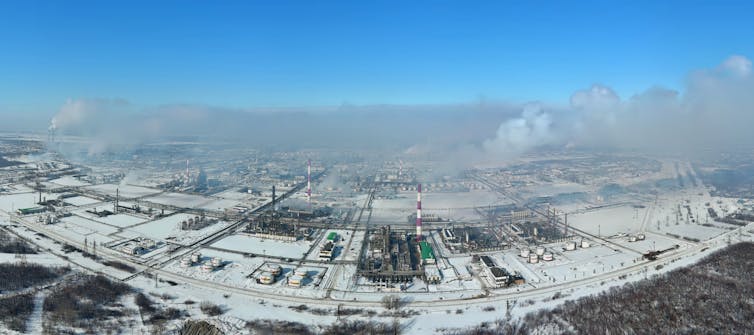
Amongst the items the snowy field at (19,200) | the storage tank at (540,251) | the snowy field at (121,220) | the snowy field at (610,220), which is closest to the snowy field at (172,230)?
the snowy field at (121,220)

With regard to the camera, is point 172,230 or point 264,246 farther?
point 172,230

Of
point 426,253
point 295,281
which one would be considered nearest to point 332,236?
point 426,253

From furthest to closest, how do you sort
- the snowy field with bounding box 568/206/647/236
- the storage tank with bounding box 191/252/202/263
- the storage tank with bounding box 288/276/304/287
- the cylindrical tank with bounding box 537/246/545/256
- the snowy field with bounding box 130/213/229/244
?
the snowy field with bounding box 568/206/647/236 < the snowy field with bounding box 130/213/229/244 < the cylindrical tank with bounding box 537/246/545/256 < the storage tank with bounding box 191/252/202/263 < the storage tank with bounding box 288/276/304/287

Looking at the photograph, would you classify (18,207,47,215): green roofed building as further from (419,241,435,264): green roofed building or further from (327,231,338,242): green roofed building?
(419,241,435,264): green roofed building

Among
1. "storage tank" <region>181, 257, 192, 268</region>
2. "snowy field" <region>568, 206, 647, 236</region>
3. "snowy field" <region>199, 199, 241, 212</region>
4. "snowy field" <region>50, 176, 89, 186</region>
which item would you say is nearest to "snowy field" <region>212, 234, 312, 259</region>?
"storage tank" <region>181, 257, 192, 268</region>

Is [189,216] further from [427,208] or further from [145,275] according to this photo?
[427,208]

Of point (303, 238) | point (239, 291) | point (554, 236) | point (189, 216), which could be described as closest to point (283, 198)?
point (189, 216)

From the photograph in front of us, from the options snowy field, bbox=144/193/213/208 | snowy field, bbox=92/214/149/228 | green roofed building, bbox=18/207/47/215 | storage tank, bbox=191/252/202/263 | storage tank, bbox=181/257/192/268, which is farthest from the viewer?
snowy field, bbox=144/193/213/208

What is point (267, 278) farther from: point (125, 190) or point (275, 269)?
point (125, 190)
